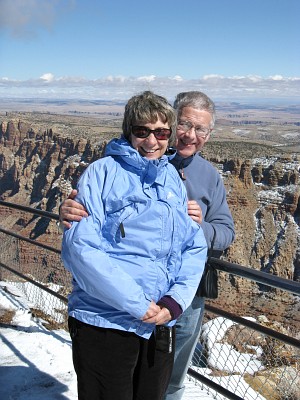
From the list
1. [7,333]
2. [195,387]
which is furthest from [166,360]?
[7,333]

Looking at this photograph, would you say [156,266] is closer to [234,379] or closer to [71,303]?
[71,303]

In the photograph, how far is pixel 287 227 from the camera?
39906 millimetres

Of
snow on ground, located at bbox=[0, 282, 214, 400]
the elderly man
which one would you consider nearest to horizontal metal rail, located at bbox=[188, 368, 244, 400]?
snow on ground, located at bbox=[0, 282, 214, 400]

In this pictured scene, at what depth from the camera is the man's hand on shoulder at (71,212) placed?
2043mm

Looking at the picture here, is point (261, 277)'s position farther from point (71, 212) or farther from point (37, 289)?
point (37, 289)

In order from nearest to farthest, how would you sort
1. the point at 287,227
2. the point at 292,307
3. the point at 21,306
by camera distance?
the point at 21,306 → the point at 292,307 → the point at 287,227

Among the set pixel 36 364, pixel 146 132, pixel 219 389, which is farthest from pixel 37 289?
pixel 146 132

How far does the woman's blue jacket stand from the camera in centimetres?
197

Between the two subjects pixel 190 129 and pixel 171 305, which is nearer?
pixel 171 305

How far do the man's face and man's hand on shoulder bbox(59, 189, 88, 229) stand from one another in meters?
0.82

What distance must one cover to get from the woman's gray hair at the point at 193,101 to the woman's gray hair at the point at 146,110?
42 cm

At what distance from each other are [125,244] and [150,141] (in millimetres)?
533

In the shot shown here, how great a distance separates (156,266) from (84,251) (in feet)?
1.20

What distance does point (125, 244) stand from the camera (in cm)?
205
